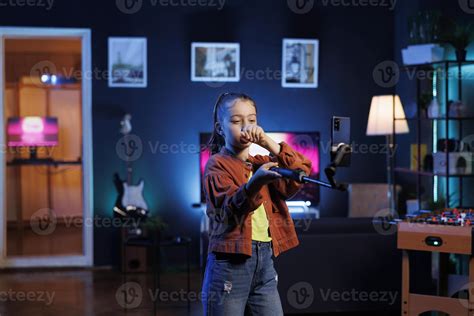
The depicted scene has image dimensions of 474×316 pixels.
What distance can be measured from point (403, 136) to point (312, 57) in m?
1.18

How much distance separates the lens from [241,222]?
2.28 metres

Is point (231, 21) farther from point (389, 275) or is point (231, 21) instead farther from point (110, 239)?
point (389, 275)

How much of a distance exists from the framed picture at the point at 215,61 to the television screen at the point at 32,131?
9.90ft

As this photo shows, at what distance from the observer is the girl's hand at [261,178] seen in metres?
2.03

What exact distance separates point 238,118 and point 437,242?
5.96 ft

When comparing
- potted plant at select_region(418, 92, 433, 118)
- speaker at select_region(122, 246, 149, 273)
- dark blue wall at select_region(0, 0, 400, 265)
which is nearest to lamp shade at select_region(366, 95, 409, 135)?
potted plant at select_region(418, 92, 433, 118)

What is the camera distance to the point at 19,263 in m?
6.50

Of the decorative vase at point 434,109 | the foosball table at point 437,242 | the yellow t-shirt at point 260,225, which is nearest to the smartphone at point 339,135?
the yellow t-shirt at point 260,225

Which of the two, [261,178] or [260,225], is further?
[260,225]

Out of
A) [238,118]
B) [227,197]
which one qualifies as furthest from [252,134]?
[227,197]

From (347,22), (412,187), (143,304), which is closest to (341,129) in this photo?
(143,304)

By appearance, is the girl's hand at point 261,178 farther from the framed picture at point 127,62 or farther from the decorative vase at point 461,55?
the framed picture at point 127,62

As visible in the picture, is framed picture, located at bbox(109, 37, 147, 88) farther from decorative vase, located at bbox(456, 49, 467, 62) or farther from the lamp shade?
decorative vase, located at bbox(456, 49, 467, 62)

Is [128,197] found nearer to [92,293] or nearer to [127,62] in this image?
[92,293]
